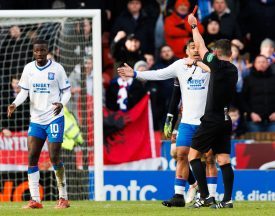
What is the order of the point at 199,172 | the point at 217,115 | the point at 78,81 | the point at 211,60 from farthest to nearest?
the point at 78,81, the point at 199,172, the point at 217,115, the point at 211,60

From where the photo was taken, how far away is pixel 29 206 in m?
14.9

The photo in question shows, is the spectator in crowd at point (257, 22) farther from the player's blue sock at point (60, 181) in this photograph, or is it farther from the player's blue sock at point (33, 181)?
the player's blue sock at point (33, 181)

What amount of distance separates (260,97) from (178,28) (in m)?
2.48

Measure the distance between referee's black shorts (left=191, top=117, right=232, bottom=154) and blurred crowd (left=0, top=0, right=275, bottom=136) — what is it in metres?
5.62

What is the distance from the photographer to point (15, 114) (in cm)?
2030

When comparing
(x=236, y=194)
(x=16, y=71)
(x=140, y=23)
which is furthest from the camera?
(x=140, y=23)

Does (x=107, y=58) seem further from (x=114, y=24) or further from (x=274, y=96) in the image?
(x=274, y=96)

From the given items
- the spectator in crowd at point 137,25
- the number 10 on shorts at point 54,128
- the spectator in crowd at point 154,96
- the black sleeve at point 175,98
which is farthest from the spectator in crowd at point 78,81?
the number 10 on shorts at point 54,128

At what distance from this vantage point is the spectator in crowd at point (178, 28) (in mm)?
21797

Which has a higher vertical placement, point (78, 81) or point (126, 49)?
point (126, 49)

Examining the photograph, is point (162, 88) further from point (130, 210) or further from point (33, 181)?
point (130, 210)

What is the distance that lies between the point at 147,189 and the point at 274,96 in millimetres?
3360

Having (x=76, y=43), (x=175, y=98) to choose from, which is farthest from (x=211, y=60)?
(x=76, y=43)

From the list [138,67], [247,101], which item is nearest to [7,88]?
[138,67]
